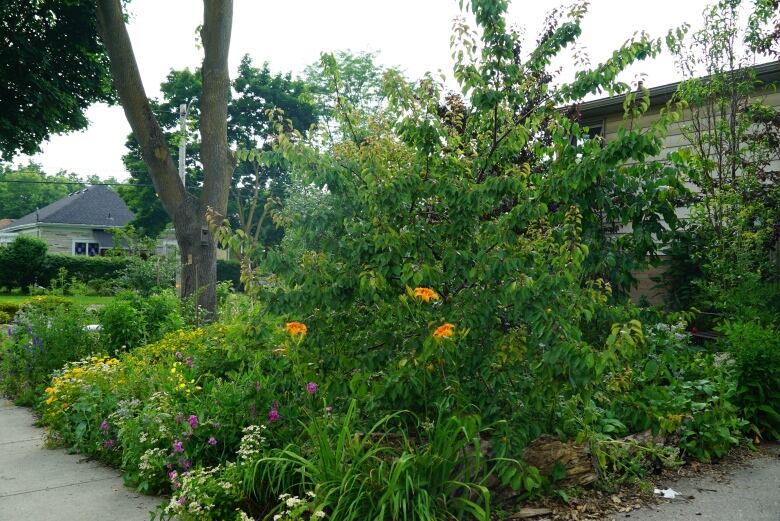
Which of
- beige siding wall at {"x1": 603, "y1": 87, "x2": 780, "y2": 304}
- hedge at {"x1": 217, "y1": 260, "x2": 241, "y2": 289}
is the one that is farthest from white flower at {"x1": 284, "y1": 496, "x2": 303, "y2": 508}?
hedge at {"x1": 217, "y1": 260, "x2": 241, "y2": 289}

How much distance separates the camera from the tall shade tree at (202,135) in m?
9.63

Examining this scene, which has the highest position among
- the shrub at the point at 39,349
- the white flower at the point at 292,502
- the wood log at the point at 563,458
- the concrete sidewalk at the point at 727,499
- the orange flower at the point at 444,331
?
the orange flower at the point at 444,331

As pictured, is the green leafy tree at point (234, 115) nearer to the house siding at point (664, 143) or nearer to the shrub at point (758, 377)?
the house siding at point (664, 143)

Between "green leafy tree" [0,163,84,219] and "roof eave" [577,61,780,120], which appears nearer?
"roof eave" [577,61,780,120]

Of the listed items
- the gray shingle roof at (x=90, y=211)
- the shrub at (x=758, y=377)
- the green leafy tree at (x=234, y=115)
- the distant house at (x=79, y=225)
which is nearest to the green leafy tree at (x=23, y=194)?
the gray shingle roof at (x=90, y=211)

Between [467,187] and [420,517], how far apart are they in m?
1.96

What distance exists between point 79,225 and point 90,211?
5.33 feet

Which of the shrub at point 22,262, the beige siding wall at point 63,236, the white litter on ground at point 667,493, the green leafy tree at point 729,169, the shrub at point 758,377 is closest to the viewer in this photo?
the white litter on ground at point 667,493

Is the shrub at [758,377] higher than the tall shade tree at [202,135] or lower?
lower

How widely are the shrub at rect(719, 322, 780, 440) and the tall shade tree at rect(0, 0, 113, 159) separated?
493 inches

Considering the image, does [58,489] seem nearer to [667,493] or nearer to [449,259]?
[449,259]

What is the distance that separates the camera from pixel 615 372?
4477 millimetres

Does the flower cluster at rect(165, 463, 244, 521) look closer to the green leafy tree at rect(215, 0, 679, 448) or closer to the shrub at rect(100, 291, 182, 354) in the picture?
Answer: the green leafy tree at rect(215, 0, 679, 448)

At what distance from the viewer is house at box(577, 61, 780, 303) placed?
8609 mm
